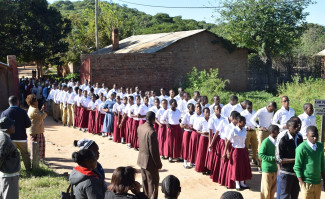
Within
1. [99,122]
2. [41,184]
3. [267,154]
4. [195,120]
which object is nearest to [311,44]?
[99,122]

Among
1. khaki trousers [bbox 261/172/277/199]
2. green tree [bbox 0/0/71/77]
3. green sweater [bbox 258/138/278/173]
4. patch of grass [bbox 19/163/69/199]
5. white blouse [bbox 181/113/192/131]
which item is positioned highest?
green tree [bbox 0/0/71/77]

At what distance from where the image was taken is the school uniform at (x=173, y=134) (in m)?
10.5

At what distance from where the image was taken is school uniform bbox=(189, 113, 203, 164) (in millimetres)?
9477

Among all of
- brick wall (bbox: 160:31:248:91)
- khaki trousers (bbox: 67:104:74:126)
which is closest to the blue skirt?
khaki trousers (bbox: 67:104:74:126)

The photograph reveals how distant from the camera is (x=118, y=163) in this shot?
1062 centimetres

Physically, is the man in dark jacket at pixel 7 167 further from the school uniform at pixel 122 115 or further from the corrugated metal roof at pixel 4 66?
the corrugated metal roof at pixel 4 66

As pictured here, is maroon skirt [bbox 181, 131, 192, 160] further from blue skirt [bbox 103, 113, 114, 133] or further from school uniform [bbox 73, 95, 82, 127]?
school uniform [bbox 73, 95, 82, 127]

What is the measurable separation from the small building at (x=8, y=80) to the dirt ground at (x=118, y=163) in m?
3.89

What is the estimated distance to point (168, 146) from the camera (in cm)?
1075

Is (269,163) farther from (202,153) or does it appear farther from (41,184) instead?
(41,184)

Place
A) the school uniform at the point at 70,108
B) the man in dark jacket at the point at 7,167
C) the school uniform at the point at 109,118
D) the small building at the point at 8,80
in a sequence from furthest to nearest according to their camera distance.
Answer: the small building at the point at 8,80 → the school uniform at the point at 70,108 → the school uniform at the point at 109,118 → the man in dark jacket at the point at 7,167

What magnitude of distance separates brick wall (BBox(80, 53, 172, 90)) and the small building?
11.3 feet

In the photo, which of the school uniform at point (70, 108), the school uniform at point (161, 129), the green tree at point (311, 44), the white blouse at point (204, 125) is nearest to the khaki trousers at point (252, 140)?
the white blouse at point (204, 125)

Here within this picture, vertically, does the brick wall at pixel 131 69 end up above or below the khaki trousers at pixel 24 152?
above
